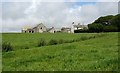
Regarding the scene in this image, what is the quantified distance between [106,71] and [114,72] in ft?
1.49

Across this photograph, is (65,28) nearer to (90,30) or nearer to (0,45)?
(90,30)

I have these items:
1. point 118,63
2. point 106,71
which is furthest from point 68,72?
point 118,63

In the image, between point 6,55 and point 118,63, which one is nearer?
point 118,63

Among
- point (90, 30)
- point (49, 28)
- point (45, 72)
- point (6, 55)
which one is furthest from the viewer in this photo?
point (49, 28)

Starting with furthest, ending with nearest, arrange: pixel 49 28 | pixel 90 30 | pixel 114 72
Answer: pixel 49 28, pixel 90 30, pixel 114 72

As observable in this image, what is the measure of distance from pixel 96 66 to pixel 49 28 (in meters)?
157

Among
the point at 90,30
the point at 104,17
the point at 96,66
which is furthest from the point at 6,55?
the point at 104,17

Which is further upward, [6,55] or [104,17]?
[104,17]

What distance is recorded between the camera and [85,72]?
15.0 m

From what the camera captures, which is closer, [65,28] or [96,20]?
[96,20]

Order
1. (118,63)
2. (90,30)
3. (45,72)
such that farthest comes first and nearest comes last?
(90,30)
(118,63)
(45,72)

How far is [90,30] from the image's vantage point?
10994 cm

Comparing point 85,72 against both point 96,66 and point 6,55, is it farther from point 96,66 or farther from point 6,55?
point 6,55

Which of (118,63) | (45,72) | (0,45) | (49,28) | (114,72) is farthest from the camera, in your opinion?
(49,28)
